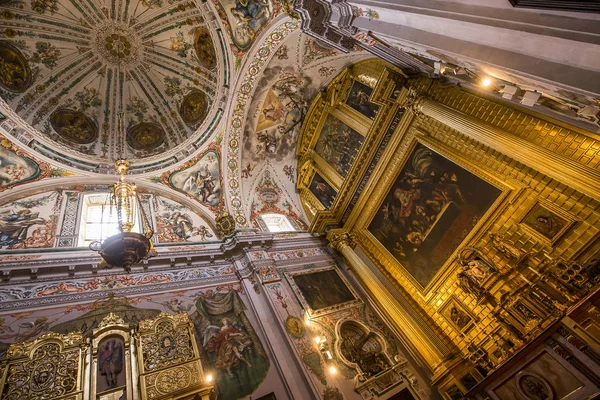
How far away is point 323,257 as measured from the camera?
10250mm

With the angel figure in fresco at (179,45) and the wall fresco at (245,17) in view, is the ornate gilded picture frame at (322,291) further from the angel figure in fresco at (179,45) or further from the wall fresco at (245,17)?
the angel figure in fresco at (179,45)

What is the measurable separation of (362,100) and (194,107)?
6.84m

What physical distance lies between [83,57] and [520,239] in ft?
52.0

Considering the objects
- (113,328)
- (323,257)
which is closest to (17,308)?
(113,328)

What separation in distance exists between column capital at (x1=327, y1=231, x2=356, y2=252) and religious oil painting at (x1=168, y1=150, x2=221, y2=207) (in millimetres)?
4590

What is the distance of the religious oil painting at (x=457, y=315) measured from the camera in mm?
6965

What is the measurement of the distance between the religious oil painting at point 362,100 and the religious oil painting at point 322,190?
318 cm

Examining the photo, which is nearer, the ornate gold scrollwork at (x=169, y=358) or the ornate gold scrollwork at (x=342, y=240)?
the ornate gold scrollwork at (x=169, y=358)

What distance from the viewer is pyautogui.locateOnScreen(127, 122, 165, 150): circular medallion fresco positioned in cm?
1155

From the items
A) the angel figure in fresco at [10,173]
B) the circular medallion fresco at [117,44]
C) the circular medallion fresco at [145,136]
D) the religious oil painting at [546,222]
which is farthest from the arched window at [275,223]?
the circular medallion fresco at [117,44]

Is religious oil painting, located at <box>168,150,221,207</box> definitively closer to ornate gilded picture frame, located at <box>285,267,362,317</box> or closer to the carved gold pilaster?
ornate gilded picture frame, located at <box>285,267,362,317</box>

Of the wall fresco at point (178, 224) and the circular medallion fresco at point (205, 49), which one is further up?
the circular medallion fresco at point (205, 49)

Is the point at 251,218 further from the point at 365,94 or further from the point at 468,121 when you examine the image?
the point at 468,121

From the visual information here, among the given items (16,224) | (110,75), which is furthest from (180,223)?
(110,75)
